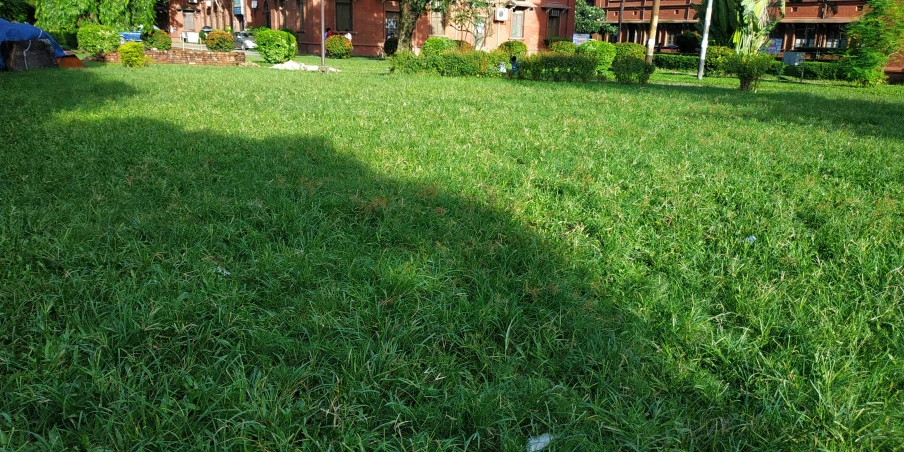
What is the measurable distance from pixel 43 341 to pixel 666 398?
245cm

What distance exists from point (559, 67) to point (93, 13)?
26.7 meters

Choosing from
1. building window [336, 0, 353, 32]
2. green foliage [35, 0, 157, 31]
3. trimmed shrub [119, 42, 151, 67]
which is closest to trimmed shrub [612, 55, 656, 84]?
trimmed shrub [119, 42, 151, 67]

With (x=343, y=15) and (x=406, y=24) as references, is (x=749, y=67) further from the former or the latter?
(x=343, y=15)

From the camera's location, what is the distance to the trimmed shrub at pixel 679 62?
31.6 m

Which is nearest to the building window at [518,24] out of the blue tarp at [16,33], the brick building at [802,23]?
the brick building at [802,23]

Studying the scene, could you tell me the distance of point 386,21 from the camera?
36812 mm

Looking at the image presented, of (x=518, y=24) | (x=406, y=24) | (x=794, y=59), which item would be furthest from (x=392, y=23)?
(x=794, y=59)

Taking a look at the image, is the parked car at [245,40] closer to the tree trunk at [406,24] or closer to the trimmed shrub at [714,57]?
the tree trunk at [406,24]

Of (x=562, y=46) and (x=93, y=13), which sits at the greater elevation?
(x=93, y=13)

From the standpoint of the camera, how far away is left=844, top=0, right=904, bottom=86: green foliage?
22453 mm

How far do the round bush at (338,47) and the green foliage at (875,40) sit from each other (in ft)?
76.4

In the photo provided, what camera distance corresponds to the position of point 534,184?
5094mm

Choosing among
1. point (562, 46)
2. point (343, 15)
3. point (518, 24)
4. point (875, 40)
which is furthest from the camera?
point (518, 24)

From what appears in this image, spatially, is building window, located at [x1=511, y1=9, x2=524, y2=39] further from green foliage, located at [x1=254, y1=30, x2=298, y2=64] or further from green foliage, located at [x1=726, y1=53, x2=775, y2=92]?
green foliage, located at [x1=726, y1=53, x2=775, y2=92]
